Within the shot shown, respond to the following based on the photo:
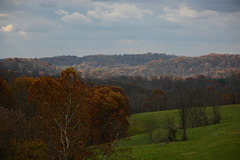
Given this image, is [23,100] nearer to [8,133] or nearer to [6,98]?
[6,98]

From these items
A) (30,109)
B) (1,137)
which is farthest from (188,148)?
(30,109)

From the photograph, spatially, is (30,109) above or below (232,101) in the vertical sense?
above

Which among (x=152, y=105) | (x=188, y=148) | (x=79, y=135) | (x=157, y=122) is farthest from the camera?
Answer: (x=152, y=105)

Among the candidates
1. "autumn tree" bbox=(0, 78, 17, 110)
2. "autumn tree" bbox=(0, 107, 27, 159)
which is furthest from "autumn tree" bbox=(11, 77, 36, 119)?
"autumn tree" bbox=(0, 107, 27, 159)

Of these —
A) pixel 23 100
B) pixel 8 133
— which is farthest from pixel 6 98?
pixel 8 133

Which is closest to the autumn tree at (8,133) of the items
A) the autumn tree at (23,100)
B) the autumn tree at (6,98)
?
the autumn tree at (23,100)

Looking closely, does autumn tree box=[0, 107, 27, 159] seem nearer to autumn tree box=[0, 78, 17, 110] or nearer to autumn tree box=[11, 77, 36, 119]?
autumn tree box=[11, 77, 36, 119]

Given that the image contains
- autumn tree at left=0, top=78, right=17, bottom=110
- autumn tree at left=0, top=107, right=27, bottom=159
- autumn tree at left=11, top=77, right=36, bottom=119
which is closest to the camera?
autumn tree at left=0, top=107, right=27, bottom=159

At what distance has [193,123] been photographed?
47031 millimetres

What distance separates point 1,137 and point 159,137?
86.8ft

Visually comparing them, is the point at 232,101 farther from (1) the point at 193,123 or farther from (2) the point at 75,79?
(2) the point at 75,79

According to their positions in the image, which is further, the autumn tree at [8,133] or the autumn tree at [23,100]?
the autumn tree at [23,100]

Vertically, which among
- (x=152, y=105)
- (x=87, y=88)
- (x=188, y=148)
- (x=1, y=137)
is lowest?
(x=152, y=105)

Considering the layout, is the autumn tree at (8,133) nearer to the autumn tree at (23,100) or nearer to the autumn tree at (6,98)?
the autumn tree at (23,100)
